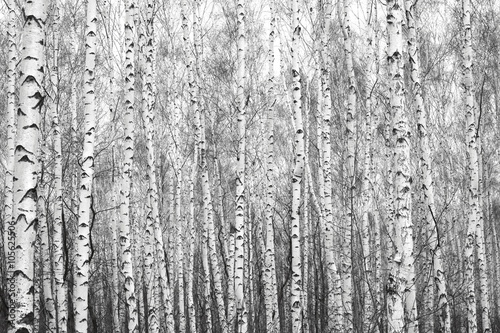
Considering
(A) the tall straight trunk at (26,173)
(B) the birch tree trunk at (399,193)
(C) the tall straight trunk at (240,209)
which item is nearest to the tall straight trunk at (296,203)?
(C) the tall straight trunk at (240,209)

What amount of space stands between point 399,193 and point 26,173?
11.0 feet

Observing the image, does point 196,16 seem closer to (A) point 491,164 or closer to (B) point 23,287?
(B) point 23,287

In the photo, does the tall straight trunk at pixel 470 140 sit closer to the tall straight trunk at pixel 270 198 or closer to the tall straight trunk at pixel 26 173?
the tall straight trunk at pixel 270 198

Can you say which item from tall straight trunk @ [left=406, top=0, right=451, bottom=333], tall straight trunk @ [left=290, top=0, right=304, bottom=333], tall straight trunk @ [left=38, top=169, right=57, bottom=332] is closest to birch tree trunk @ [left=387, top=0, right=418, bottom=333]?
tall straight trunk @ [left=406, top=0, right=451, bottom=333]

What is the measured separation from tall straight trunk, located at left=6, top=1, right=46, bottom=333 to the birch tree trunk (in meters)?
3.15

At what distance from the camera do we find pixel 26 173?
3.36 metres

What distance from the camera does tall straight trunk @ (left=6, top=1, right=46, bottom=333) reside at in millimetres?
3190

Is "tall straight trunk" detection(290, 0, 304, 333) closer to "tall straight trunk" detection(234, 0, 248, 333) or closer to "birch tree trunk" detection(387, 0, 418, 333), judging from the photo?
"tall straight trunk" detection(234, 0, 248, 333)

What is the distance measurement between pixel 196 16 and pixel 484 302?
757 centimetres

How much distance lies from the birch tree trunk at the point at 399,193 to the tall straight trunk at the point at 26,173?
315cm

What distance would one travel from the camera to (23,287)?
3203mm

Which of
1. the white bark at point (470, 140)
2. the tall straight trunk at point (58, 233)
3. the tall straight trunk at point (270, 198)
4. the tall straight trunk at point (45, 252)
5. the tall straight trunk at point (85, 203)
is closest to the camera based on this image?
the tall straight trunk at point (85, 203)

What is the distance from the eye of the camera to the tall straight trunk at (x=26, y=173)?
319cm

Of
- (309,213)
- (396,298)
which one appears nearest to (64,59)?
(309,213)
